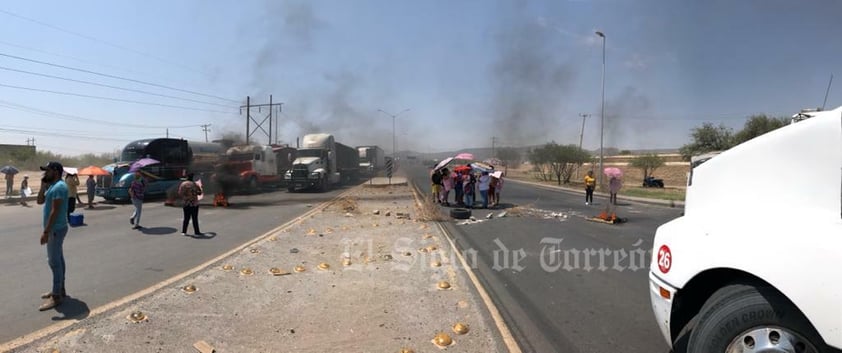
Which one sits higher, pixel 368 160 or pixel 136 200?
pixel 368 160

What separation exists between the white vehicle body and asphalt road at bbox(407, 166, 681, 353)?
1.27 metres

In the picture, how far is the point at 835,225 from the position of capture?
2004mm

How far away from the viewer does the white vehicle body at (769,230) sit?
78.0 inches

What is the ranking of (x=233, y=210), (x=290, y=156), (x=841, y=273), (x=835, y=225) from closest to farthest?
(x=841, y=273), (x=835, y=225), (x=233, y=210), (x=290, y=156)

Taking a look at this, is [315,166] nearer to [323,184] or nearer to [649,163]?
[323,184]

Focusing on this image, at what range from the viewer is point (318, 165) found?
28.2m

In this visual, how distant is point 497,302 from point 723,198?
2847 mm

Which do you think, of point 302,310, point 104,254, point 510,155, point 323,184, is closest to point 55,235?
point 302,310

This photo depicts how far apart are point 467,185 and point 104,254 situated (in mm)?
11432

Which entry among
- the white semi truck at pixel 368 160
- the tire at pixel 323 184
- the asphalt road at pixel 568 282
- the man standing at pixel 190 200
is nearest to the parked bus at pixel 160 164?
the tire at pixel 323 184

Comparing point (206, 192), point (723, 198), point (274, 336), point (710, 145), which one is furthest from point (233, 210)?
point (710, 145)

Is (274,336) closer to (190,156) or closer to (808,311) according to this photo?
(808,311)

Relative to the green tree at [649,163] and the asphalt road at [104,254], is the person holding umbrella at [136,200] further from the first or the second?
the green tree at [649,163]

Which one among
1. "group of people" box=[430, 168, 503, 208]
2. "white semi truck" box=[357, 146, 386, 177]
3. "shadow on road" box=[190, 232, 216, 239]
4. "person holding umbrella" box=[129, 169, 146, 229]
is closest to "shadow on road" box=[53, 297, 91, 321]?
"shadow on road" box=[190, 232, 216, 239]
